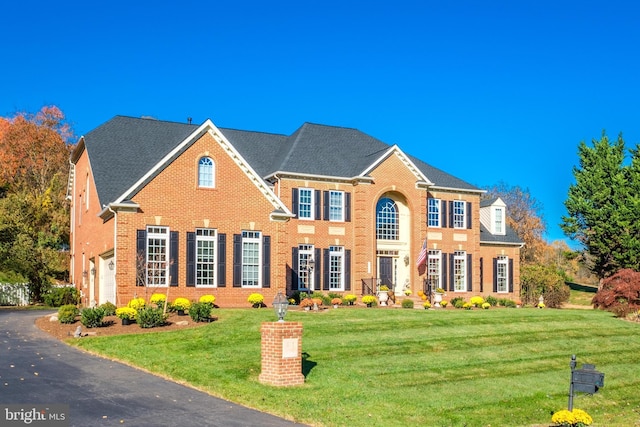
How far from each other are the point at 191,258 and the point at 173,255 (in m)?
0.77

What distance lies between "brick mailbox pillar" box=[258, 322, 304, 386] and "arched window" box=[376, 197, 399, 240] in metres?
23.0

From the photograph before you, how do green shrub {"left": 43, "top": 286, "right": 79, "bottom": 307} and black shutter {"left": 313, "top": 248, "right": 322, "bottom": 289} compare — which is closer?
green shrub {"left": 43, "top": 286, "right": 79, "bottom": 307}

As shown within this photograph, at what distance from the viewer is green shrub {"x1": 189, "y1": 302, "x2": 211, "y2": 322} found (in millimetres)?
24109

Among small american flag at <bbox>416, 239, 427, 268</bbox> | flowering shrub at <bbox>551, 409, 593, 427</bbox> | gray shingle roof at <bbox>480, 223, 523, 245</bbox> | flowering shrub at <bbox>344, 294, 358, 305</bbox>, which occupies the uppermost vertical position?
gray shingle roof at <bbox>480, 223, 523, 245</bbox>

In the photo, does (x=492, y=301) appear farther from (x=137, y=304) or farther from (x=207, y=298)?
(x=137, y=304)

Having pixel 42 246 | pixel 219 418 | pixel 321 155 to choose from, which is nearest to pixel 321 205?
pixel 321 155

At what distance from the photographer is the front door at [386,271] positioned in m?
40.0

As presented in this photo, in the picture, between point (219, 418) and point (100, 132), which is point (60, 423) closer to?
point (219, 418)

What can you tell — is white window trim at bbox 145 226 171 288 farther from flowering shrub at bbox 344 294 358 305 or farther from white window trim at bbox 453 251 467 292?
white window trim at bbox 453 251 467 292

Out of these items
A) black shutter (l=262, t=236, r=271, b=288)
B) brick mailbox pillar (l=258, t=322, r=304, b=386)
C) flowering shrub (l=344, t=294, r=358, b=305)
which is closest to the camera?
brick mailbox pillar (l=258, t=322, r=304, b=386)

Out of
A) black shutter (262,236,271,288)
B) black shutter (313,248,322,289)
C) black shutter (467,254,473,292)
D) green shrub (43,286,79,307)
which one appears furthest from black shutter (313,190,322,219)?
green shrub (43,286,79,307)

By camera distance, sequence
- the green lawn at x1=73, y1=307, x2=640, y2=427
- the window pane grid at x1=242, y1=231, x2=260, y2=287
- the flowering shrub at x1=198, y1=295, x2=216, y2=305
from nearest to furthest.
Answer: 1. the green lawn at x1=73, y1=307, x2=640, y2=427
2. the flowering shrub at x1=198, y1=295, x2=216, y2=305
3. the window pane grid at x1=242, y1=231, x2=260, y2=287

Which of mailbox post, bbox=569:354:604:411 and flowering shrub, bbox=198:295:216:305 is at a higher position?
flowering shrub, bbox=198:295:216:305

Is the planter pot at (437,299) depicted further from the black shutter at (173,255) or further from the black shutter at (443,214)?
the black shutter at (173,255)
